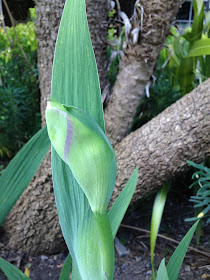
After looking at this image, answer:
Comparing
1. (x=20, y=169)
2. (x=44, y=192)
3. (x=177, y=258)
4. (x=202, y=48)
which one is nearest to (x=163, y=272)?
(x=177, y=258)

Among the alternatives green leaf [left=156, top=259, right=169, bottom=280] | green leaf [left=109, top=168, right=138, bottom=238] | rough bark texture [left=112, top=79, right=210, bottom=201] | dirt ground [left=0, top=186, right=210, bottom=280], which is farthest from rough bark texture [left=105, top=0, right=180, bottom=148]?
green leaf [left=156, top=259, right=169, bottom=280]

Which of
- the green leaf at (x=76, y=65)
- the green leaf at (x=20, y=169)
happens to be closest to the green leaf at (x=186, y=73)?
the green leaf at (x=20, y=169)

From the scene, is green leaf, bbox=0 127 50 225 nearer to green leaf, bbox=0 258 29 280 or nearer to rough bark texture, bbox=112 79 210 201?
green leaf, bbox=0 258 29 280

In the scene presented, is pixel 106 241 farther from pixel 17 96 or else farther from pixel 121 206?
pixel 17 96

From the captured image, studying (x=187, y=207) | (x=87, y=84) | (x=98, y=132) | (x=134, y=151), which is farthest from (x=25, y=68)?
(x=98, y=132)

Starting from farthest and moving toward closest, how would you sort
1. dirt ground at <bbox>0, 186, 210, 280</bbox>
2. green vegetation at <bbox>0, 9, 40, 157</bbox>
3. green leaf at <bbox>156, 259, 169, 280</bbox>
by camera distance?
green vegetation at <bbox>0, 9, 40, 157</bbox> < dirt ground at <bbox>0, 186, 210, 280</bbox> < green leaf at <bbox>156, 259, 169, 280</bbox>

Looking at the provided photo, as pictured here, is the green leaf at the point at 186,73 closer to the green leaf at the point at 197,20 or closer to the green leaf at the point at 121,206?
the green leaf at the point at 197,20

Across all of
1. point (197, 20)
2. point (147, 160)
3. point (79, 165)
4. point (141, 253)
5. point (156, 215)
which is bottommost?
point (141, 253)

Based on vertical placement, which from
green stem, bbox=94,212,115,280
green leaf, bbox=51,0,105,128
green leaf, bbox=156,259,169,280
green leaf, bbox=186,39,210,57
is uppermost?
green leaf, bbox=51,0,105,128

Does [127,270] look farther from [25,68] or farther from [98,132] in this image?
[25,68]
